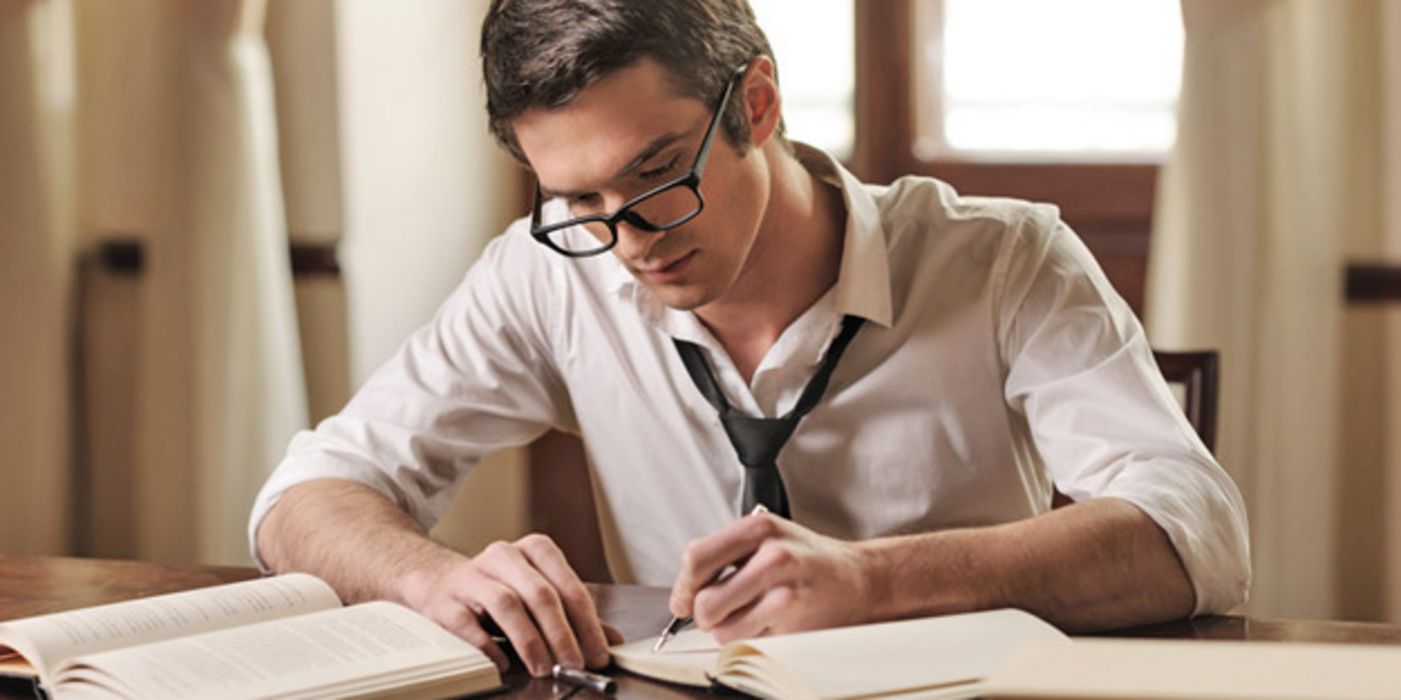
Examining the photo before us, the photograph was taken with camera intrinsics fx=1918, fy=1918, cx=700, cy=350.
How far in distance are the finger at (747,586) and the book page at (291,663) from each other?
0.18 m

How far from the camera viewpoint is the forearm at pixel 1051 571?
1645 millimetres

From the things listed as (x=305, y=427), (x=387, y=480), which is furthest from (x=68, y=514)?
(x=387, y=480)

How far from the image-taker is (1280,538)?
3.26 m

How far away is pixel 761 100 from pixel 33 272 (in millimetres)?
2193

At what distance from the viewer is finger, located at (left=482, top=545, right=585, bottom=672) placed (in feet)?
5.24

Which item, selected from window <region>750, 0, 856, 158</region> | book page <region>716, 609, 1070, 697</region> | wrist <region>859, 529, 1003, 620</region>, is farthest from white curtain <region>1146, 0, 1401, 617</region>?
book page <region>716, 609, 1070, 697</region>

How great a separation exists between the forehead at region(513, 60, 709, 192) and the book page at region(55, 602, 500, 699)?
1.63 ft

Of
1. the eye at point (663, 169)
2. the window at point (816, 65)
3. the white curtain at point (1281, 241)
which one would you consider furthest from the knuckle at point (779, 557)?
the window at point (816, 65)

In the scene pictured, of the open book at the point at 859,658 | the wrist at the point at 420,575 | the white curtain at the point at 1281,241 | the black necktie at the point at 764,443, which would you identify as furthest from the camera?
the white curtain at the point at 1281,241

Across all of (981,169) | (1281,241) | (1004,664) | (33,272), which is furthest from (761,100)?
(33,272)

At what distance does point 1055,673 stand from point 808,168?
1381 mm

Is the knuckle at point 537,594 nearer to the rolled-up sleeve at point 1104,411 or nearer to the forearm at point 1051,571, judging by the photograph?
the forearm at point 1051,571

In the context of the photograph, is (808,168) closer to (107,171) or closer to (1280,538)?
(1280,538)

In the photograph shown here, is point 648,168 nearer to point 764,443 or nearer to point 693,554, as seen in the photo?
point 764,443
